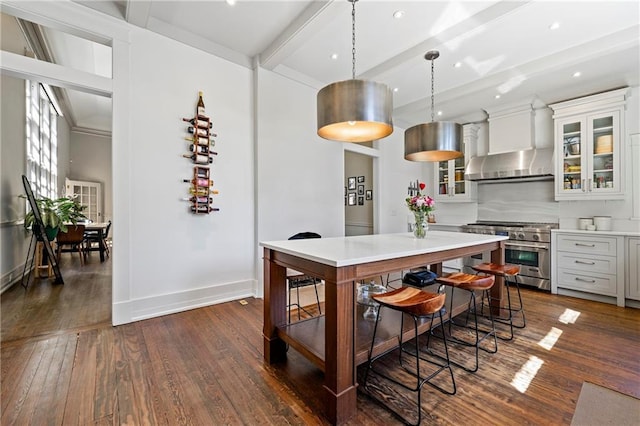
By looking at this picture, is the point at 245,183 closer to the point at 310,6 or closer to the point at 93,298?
the point at 310,6

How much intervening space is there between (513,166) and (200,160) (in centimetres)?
456

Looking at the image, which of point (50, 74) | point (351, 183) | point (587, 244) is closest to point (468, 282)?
point (587, 244)

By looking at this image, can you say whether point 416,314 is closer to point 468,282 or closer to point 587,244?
point 468,282

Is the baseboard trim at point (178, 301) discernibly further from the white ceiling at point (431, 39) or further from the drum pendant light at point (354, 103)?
the white ceiling at point (431, 39)

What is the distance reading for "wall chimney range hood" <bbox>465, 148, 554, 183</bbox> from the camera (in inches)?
167

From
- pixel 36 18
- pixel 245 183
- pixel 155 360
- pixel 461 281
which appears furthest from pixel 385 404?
pixel 36 18

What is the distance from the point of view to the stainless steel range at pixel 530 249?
4.07 m

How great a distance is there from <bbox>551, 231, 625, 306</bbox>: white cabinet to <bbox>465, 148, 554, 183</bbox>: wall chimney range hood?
970 millimetres

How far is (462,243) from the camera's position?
2496 millimetres

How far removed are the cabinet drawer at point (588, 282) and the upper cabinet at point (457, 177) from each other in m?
1.82

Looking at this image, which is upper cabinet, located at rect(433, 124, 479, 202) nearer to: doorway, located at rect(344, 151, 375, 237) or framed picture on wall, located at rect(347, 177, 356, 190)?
doorway, located at rect(344, 151, 375, 237)

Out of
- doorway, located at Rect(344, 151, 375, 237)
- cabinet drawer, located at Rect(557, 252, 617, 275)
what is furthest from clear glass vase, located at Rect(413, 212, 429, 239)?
doorway, located at Rect(344, 151, 375, 237)

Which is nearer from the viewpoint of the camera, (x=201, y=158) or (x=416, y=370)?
(x=416, y=370)

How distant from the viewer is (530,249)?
422 cm
